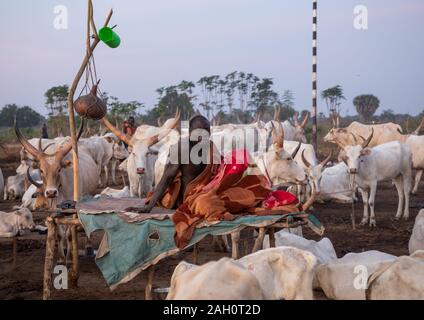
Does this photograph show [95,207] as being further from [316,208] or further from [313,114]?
[313,114]

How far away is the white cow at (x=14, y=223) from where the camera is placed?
803cm

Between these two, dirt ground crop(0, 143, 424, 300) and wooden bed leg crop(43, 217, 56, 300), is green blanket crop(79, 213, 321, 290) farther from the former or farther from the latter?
dirt ground crop(0, 143, 424, 300)

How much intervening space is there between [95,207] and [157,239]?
88 centimetres

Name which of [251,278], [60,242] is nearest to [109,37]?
[60,242]

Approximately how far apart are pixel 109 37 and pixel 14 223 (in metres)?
2.81

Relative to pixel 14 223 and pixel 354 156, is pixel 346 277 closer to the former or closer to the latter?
pixel 14 223

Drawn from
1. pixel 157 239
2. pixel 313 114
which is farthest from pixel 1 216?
pixel 313 114

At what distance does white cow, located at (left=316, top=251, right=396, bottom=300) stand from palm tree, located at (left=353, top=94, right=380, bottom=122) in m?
40.7

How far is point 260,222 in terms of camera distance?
575cm

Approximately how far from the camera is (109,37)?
23.2ft

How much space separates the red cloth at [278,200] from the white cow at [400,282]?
131 cm

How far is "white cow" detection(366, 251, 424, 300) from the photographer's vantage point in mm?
4839

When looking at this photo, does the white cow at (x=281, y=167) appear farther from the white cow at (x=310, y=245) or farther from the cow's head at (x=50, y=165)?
the cow's head at (x=50, y=165)

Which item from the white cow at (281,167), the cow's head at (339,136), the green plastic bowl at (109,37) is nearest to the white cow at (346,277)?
the green plastic bowl at (109,37)
